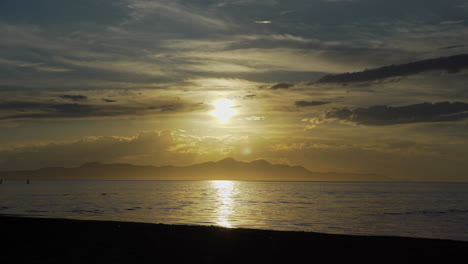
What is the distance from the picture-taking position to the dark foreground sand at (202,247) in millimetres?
17953

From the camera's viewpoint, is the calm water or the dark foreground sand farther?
the calm water

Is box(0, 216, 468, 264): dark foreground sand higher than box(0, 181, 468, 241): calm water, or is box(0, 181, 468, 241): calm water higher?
box(0, 216, 468, 264): dark foreground sand

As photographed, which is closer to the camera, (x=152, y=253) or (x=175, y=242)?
(x=152, y=253)

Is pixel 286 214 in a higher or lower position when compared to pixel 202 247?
lower

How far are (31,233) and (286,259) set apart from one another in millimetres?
16249

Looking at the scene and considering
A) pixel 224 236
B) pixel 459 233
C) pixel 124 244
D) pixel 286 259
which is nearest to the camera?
pixel 286 259

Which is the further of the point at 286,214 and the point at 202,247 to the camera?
the point at 286,214

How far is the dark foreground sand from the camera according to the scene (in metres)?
18.0

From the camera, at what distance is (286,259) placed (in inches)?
719

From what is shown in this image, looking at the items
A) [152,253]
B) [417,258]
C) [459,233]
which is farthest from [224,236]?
[459,233]

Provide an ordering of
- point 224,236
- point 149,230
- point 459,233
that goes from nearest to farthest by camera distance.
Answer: point 224,236, point 149,230, point 459,233

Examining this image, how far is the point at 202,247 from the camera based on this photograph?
21.0 m

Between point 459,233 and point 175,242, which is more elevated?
point 175,242

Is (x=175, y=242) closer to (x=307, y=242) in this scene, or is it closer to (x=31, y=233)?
(x=307, y=242)
